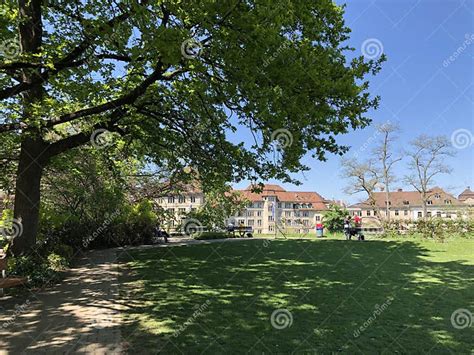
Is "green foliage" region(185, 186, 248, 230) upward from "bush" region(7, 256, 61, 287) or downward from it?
upward

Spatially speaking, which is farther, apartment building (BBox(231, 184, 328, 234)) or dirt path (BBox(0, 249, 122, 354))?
apartment building (BBox(231, 184, 328, 234))

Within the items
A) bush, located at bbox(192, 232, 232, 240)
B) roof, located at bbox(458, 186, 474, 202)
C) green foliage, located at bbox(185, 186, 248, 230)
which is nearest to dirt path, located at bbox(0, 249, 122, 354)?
bush, located at bbox(192, 232, 232, 240)

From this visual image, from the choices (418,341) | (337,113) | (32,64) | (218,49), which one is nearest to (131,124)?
(32,64)

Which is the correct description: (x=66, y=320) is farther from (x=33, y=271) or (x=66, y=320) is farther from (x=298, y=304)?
(x=298, y=304)

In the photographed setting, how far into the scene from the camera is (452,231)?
80.3 feet

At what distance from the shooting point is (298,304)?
733 centimetres

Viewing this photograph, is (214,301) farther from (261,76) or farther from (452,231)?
(452,231)

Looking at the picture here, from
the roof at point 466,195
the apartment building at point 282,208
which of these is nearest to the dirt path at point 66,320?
the apartment building at point 282,208

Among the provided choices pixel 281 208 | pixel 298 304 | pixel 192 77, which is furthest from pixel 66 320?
pixel 281 208

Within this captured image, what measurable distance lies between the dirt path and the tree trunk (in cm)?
252

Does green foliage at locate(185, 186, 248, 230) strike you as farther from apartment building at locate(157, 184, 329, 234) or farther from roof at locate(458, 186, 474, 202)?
roof at locate(458, 186, 474, 202)

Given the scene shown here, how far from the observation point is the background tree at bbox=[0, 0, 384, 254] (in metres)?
7.49

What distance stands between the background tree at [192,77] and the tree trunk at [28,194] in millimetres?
34

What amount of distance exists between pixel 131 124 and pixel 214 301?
8515 mm
